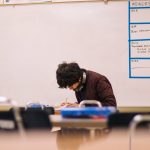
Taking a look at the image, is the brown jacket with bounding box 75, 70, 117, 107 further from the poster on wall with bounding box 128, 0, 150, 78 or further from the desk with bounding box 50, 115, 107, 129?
the desk with bounding box 50, 115, 107, 129

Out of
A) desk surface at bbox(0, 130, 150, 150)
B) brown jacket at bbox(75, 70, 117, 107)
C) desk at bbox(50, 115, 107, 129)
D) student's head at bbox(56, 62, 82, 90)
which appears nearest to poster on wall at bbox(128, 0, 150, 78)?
brown jacket at bbox(75, 70, 117, 107)

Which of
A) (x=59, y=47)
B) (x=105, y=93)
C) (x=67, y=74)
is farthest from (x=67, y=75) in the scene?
(x=59, y=47)

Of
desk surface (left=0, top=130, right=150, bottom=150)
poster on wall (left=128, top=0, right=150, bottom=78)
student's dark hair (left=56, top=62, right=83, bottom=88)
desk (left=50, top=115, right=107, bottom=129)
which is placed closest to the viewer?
desk (left=50, top=115, right=107, bottom=129)

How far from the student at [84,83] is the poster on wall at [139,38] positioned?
82 cm

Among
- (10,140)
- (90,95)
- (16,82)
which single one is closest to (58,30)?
(16,82)

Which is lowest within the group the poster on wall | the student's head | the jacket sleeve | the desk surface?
the desk surface

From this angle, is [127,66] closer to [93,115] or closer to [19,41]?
[19,41]

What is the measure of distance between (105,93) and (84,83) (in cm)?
20

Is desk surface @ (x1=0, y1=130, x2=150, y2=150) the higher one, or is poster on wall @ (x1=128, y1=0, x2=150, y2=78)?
poster on wall @ (x1=128, y1=0, x2=150, y2=78)

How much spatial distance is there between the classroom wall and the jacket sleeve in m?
0.81

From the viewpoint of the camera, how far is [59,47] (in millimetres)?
3875

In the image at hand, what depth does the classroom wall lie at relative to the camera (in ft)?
12.3

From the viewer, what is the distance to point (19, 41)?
155 inches

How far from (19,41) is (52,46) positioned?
0.37 meters
